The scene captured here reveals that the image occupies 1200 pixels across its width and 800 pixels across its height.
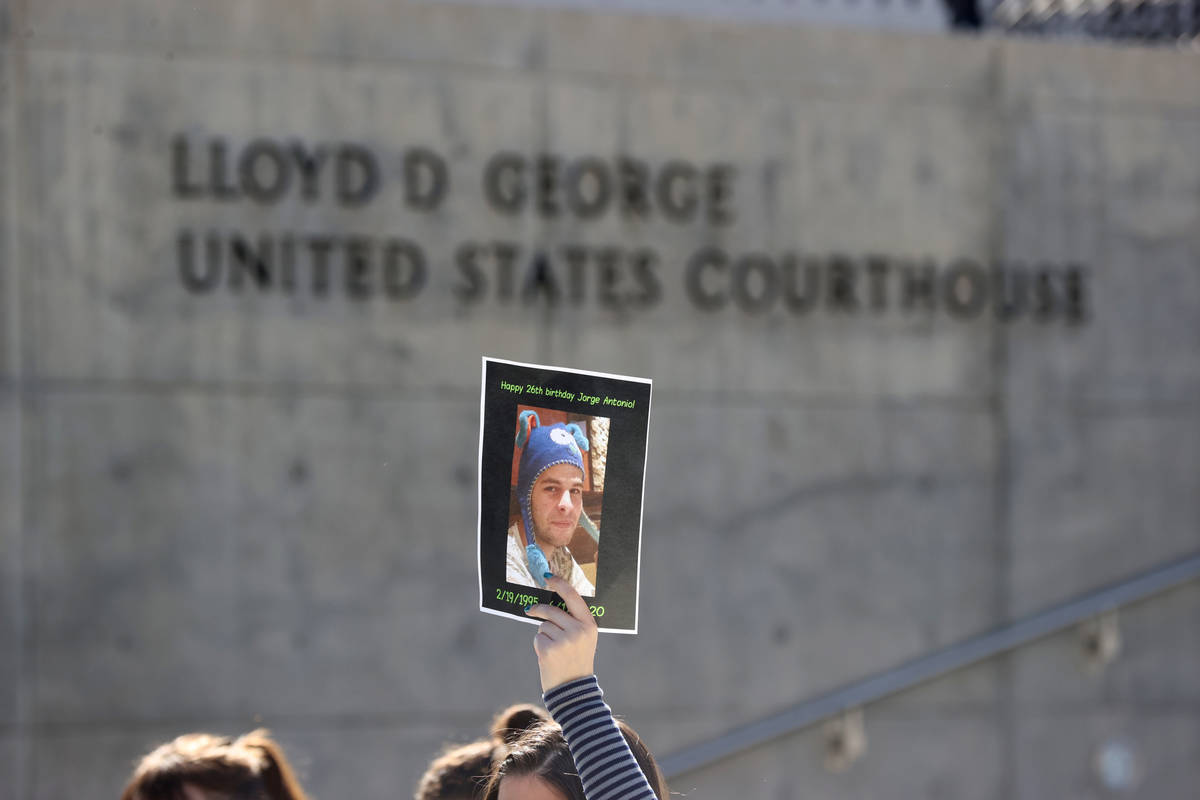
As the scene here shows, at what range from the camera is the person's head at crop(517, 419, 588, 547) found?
2002mm

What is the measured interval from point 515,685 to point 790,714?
3.61ft

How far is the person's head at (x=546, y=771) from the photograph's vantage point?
75.8 inches

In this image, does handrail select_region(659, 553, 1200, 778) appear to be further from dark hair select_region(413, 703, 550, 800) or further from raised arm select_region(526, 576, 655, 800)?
raised arm select_region(526, 576, 655, 800)

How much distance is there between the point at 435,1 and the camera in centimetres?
589

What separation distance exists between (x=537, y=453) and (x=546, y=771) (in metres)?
0.41

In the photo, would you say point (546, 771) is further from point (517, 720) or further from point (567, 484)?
point (517, 720)

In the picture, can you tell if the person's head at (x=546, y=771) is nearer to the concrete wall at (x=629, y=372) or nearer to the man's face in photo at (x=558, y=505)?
the man's face in photo at (x=558, y=505)

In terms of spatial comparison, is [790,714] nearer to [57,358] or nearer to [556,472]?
[57,358]

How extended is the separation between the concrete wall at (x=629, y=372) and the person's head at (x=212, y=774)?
3019 millimetres

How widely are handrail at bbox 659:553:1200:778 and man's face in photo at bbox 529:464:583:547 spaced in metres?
3.95

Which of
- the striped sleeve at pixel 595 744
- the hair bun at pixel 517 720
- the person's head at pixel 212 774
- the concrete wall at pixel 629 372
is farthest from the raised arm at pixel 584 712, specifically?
the concrete wall at pixel 629 372

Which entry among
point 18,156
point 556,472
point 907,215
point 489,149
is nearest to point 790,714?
point 907,215

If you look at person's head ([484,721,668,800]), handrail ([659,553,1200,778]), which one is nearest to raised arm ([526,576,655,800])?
person's head ([484,721,668,800])

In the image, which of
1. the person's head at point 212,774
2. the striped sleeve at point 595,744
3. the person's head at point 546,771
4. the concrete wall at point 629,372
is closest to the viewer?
the striped sleeve at point 595,744
